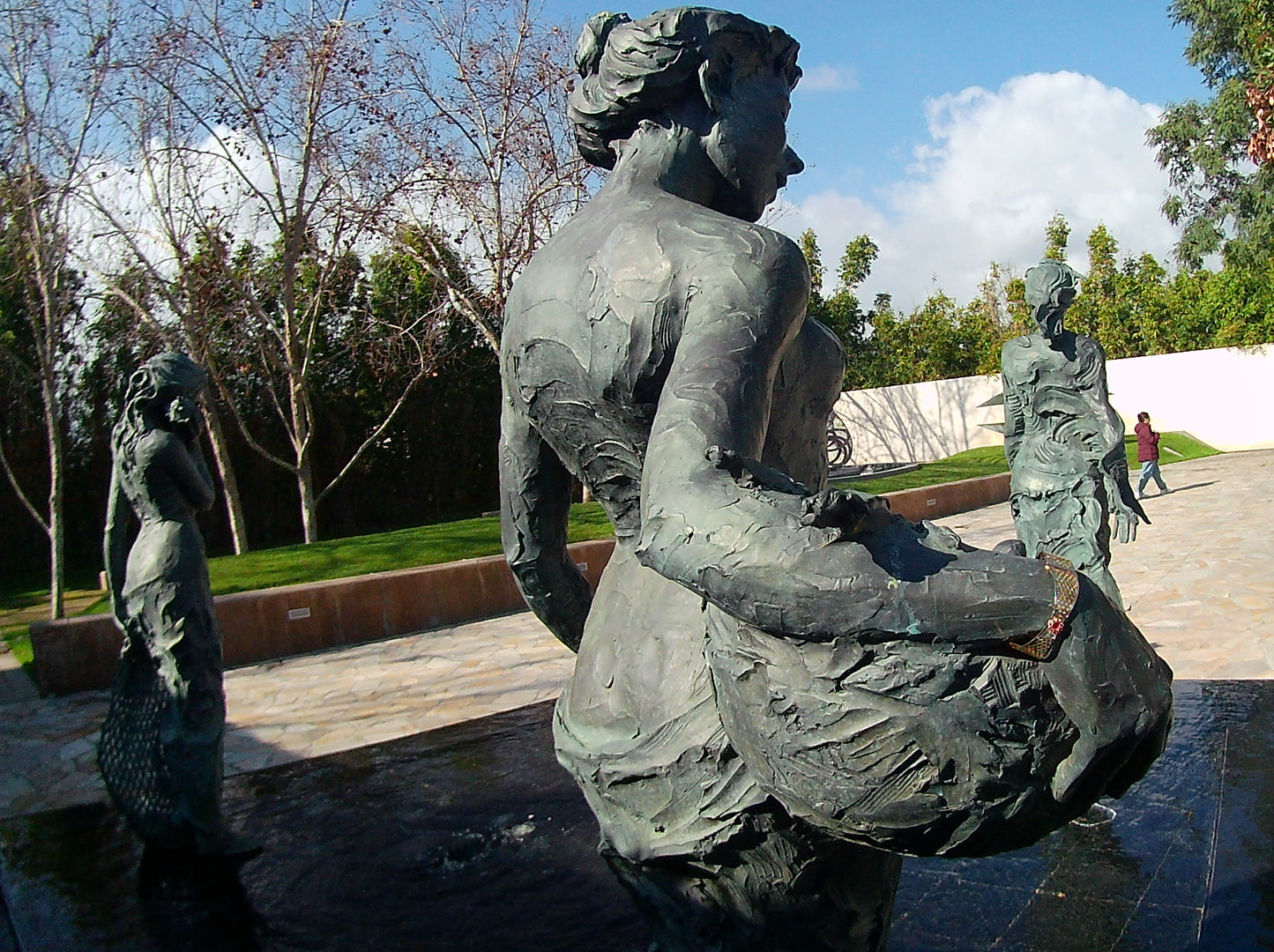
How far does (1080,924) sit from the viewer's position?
2.91 metres

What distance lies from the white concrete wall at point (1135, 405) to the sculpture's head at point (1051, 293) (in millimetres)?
15757

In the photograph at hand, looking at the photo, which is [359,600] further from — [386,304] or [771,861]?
[386,304]

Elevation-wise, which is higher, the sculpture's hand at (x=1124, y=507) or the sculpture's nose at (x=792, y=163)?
the sculpture's nose at (x=792, y=163)

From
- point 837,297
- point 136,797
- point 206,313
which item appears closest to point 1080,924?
point 136,797

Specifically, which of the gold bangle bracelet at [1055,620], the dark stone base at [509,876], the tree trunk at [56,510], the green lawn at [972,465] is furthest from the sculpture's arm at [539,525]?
the green lawn at [972,465]

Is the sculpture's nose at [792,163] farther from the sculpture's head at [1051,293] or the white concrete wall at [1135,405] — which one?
the white concrete wall at [1135,405]

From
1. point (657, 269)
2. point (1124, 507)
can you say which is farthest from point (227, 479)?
point (657, 269)

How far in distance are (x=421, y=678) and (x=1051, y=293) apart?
476 cm

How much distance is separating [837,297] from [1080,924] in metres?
30.5

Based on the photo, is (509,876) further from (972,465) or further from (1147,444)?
(972,465)

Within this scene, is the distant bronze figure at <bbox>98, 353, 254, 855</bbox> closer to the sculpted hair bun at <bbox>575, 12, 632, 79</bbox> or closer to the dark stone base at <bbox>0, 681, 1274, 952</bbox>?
the dark stone base at <bbox>0, 681, 1274, 952</bbox>

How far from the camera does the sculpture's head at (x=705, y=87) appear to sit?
1.40 meters

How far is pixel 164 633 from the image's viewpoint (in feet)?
14.2

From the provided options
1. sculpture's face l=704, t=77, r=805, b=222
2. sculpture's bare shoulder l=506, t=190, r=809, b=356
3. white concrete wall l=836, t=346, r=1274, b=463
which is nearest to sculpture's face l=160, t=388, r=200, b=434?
sculpture's bare shoulder l=506, t=190, r=809, b=356
